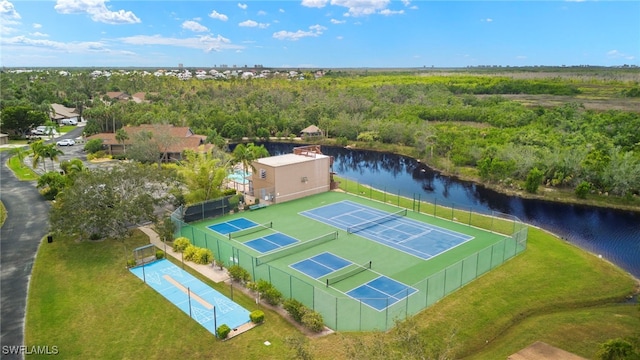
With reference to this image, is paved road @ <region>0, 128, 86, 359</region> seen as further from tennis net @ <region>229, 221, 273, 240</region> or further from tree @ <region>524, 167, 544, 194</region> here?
tree @ <region>524, 167, 544, 194</region>

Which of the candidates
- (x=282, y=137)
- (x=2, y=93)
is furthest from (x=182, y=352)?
(x=2, y=93)

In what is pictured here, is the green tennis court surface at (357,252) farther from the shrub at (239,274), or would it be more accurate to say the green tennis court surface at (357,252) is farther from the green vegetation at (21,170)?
the green vegetation at (21,170)

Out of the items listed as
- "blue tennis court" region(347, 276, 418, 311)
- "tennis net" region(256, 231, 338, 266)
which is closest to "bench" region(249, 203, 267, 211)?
"tennis net" region(256, 231, 338, 266)


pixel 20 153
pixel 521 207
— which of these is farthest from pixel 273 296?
pixel 20 153

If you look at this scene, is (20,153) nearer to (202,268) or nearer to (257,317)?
(202,268)

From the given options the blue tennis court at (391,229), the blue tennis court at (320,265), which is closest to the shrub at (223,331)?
the blue tennis court at (320,265)

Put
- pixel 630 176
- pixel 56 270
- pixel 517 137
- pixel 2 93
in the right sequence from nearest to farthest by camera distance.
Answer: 1. pixel 56 270
2. pixel 630 176
3. pixel 517 137
4. pixel 2 93

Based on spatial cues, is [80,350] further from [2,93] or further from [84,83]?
[84,83]
